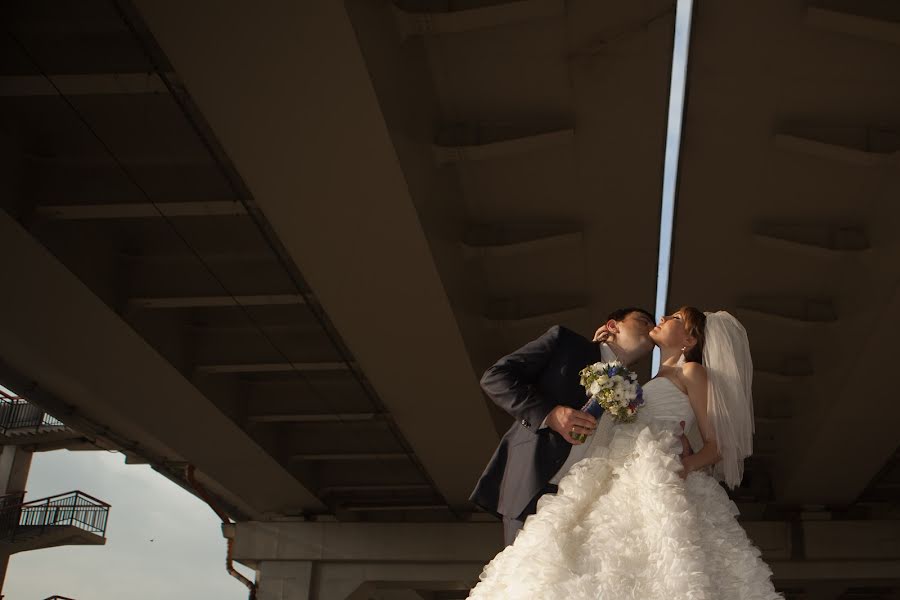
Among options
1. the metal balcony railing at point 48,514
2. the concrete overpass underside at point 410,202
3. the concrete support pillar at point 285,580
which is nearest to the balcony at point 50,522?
the metal balcony railing at point 48,514

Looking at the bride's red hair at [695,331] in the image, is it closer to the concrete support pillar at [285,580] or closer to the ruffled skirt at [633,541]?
the ruffled skirt at [633,541]

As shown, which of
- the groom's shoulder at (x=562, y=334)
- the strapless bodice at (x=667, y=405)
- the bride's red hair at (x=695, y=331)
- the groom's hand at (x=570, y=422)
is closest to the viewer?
the groom's hand at (x=570, y=422)

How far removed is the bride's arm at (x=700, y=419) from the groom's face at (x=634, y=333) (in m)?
0.24

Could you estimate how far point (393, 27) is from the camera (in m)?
7.53

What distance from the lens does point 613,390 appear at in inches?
168

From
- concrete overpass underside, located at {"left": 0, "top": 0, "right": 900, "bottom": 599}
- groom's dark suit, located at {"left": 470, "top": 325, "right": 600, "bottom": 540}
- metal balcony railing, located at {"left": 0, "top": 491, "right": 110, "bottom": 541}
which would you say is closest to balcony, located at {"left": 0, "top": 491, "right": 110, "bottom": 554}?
metal balcony railing, located at {"left": 0, "top": 491, "right": 110, "bottom": 541}

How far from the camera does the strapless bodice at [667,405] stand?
15.0 ft

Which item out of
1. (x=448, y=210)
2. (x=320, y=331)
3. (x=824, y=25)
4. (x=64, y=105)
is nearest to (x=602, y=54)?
(x=824, y=25)

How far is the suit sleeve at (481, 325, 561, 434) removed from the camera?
450cm

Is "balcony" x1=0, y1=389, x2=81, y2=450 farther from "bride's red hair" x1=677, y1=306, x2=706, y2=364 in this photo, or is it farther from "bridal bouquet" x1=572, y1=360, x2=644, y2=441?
"bridal bouquet" x1=572, y1=360, x2=644, y2=441

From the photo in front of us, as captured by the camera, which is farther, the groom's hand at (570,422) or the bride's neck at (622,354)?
the bride's neck at (622,354)

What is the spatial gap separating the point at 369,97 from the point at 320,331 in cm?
651

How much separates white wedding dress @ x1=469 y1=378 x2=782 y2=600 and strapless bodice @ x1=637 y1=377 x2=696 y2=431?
150 mm

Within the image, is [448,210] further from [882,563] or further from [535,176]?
[882,563]
